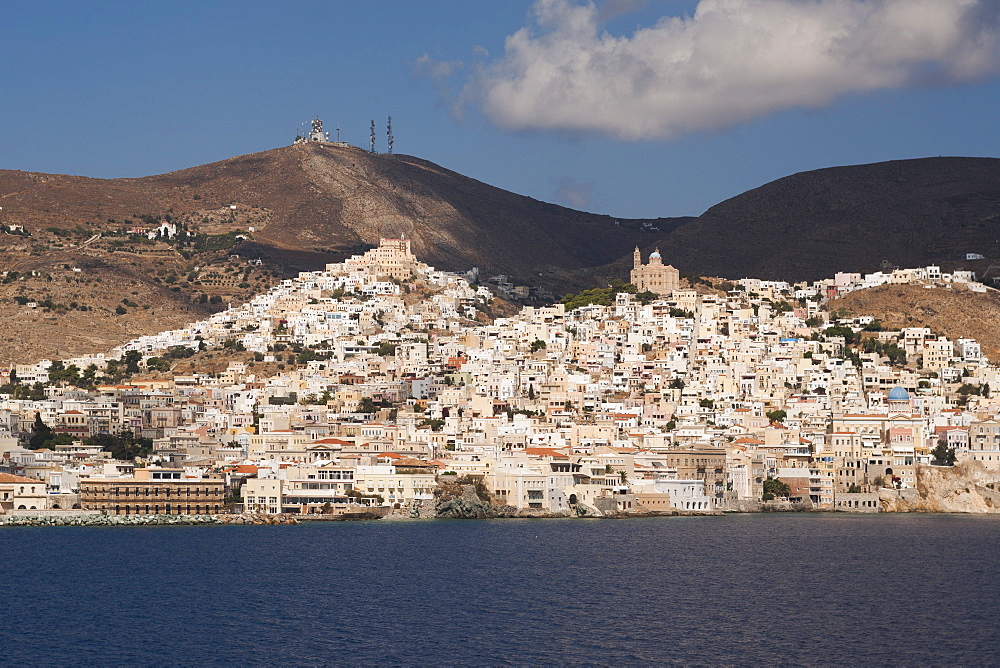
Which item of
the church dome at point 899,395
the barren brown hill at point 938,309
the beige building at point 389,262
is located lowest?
the church dome at point 899,395

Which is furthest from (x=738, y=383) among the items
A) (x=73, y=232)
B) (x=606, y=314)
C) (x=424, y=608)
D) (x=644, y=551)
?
(x=73, y=232)

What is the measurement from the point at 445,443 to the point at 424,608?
38.0 m

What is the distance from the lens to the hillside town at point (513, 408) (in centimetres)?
8525

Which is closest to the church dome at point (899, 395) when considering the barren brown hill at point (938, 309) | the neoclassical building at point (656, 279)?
the barren brown hill at point (938, 309)

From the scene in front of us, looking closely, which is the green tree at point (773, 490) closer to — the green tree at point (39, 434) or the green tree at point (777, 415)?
the green tree at point (777, 415)

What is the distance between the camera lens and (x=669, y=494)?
86.5m

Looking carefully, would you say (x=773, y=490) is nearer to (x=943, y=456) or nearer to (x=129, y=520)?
(x=943, y=456)

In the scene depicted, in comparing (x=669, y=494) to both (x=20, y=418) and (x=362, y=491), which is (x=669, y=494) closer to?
(x=362, y=491)

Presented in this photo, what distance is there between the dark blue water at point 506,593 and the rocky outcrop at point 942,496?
620 centimetres

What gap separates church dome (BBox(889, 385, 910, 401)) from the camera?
10376 cm

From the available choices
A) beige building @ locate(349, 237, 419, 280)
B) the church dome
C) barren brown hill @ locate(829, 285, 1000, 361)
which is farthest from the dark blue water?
beige building @ locate(349, 237, 419, 280)

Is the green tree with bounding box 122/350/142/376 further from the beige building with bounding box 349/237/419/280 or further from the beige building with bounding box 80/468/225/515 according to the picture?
the beige building with bounding box 80/468/225/515

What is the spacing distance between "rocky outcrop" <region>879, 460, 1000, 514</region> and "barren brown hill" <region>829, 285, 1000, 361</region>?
122 ft

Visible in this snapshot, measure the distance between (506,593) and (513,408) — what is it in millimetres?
44898
